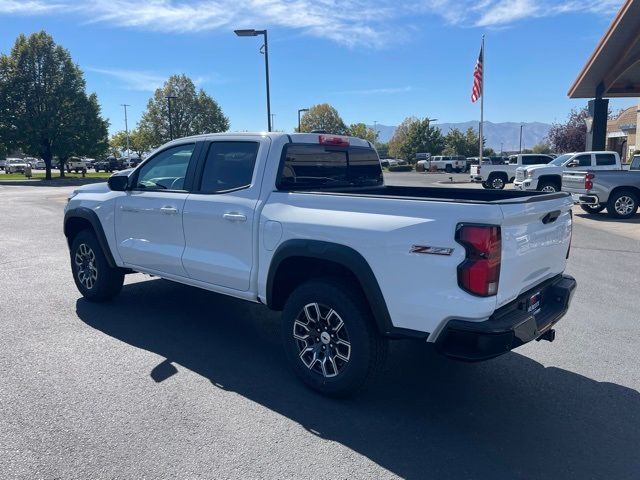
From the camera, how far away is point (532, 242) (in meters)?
3.45

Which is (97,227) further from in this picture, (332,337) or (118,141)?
(118,141)

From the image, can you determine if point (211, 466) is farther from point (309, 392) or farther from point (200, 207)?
point (200, 207)

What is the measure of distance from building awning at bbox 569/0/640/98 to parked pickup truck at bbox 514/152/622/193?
4.22 meters

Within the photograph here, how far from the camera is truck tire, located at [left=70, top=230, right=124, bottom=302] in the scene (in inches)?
235

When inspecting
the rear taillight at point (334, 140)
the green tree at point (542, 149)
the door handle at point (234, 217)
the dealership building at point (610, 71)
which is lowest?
the door handle at point (234, 217)

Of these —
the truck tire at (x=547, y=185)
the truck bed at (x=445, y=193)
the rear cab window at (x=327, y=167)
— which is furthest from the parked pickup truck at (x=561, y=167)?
the rear cab window at (x=327, y=167)

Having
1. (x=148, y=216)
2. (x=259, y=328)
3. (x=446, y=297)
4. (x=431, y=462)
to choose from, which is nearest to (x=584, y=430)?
(x=431, y=462)

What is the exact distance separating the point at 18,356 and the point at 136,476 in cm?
234

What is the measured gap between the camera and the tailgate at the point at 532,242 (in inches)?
125

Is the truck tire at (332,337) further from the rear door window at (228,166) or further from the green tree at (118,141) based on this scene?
the green tree at (118,141)

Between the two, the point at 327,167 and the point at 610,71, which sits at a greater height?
the point at 610,71

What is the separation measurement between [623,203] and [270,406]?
546 inches

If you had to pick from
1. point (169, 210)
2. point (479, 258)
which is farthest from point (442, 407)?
point (169, 210)

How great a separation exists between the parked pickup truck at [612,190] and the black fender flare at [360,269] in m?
12.9
